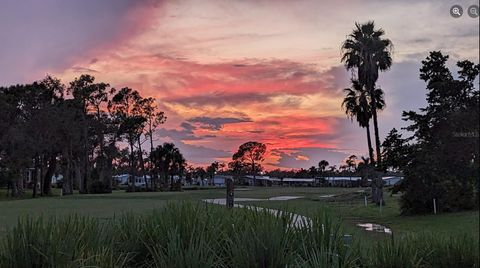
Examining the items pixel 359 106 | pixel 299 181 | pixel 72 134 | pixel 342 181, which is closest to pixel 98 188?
pixel 72 134

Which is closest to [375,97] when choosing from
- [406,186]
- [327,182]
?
[406,186]

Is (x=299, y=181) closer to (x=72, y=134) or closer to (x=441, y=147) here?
(x=72, y=134)

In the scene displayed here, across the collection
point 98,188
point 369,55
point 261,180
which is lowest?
point 98,188

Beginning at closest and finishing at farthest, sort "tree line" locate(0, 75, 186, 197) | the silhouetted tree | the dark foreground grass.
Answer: the dark foreground grass < the silhouetted tree < "tree line" locate(0, 75, 186, 197)

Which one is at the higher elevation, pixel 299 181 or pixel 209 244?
pixel 299 181

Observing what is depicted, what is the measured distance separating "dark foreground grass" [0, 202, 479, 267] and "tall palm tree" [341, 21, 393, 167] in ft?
108

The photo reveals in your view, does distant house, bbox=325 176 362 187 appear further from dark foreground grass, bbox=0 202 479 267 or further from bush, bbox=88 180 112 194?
dark foreground grass, bbox=0 202 479 267

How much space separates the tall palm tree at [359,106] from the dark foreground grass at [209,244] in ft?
113

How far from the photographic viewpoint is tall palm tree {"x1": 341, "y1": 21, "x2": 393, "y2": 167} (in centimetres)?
3856

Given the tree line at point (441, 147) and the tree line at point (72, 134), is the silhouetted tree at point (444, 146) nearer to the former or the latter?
the tree line at point (441, 147)

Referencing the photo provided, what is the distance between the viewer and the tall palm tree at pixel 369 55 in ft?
127

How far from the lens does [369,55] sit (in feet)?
126

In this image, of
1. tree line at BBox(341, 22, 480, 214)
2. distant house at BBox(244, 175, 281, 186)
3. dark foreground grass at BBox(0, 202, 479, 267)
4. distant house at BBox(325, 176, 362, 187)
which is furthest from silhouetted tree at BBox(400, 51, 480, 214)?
distant house at BBox(244, 175, 281, 186)

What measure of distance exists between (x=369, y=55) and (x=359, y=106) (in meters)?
4.46
